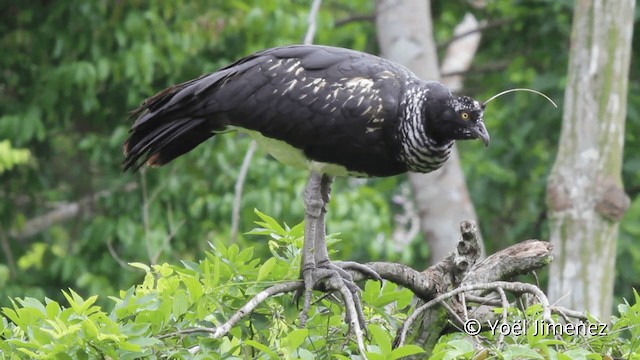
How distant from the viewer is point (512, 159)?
9742 mm

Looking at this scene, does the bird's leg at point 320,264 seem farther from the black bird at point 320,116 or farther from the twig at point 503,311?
the twig at point 503,311

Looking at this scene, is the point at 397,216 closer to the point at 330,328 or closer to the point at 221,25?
the point at 221,25

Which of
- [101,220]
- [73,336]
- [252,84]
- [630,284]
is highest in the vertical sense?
[252,84]

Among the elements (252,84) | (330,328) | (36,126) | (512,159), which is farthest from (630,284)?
(330,328)

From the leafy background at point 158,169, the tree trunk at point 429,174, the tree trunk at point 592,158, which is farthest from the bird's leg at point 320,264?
the tree trunk at point 429,174

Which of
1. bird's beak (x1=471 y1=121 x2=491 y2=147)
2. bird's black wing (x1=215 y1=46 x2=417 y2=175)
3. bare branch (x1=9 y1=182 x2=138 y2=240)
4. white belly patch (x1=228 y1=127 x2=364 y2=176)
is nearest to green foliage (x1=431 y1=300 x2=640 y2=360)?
bird's beak (x1=471 y1=121 x2=491 y2=147)

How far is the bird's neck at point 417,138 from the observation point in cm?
389

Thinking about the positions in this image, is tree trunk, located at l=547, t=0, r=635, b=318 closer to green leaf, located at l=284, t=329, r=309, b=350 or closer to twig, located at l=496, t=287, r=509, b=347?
twig, located at l=496, t=287, r=509, b=347

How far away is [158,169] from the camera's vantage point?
8.10 m

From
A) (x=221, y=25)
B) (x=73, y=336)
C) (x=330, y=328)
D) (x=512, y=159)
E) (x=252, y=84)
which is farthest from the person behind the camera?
(x=512, y=159)

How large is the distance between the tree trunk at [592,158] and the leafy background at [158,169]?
1927 millimetres

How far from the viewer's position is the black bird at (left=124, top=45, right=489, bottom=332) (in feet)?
12.8

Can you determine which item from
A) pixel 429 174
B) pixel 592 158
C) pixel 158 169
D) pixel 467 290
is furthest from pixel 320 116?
pixel 158 169

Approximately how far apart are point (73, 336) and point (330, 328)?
2.61ft
